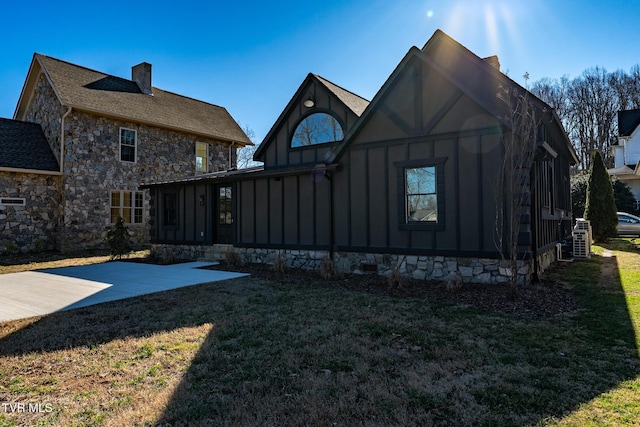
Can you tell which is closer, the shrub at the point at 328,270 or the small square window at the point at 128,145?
the shrub at the point at 328,270

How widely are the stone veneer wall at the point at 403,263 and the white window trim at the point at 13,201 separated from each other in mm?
7109

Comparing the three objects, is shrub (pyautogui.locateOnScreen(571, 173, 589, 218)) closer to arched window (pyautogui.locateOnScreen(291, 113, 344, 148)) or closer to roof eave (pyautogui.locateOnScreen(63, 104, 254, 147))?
arched window (pyautogui.locateOnScreen(291, 113, 344, 148))

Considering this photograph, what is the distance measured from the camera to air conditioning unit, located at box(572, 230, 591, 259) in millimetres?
11125

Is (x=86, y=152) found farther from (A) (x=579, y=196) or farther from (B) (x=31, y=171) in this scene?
(A) (x=579, y=196)

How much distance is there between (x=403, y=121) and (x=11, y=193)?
1485 cm

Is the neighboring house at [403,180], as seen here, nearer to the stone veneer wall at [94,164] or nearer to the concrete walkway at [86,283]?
the concrete walkway at [86,283]

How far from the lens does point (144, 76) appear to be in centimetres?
1977

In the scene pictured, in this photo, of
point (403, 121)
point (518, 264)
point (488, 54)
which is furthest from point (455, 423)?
point (488, 54)

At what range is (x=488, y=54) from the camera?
34.9ft

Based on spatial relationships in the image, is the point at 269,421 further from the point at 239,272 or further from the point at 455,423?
the point at 239,272

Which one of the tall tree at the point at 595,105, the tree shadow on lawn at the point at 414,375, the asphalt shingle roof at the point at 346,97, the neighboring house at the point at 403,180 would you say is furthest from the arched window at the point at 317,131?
the tall tree at the point at 595,105

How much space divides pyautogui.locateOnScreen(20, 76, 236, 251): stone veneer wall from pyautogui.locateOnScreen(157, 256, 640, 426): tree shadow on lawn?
14.0 m

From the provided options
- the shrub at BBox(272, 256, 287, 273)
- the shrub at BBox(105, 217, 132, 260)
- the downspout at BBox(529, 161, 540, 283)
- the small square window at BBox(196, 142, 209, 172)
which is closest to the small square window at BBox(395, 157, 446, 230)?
the downspout at BBox(529, 161, 540, 283)

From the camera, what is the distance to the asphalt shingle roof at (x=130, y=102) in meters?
15.7
